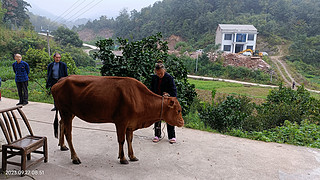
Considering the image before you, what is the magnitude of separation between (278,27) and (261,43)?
258 inches

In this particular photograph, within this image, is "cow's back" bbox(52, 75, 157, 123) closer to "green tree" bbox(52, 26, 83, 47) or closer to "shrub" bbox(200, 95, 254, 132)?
"shrub" bbox(200, 95, 254, 132)

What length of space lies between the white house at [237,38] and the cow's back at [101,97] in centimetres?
3718

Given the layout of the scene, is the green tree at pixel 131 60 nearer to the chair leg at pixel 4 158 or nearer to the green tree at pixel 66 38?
the chair leg at pixel 4 158

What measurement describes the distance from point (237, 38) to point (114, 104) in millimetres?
38226

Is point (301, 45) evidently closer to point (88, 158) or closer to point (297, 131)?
point (297, 131)

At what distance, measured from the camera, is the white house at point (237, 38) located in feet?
125

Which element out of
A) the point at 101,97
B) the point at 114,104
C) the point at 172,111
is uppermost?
the point at 101,97

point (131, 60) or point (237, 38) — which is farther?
point (237, 38)

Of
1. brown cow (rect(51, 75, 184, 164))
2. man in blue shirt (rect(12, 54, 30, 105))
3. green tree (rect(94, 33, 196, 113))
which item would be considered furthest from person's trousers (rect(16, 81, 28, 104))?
brown cow (rect(51, 75, 184, 164))

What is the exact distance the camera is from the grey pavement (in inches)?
151

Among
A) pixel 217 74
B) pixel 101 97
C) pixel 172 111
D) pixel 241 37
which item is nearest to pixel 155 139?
pixel 172 111

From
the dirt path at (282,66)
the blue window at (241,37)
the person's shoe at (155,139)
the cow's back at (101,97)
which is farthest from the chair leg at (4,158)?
the blue window at (241,37)

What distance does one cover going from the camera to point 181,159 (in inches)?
174

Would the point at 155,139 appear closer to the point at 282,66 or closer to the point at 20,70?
the point at 20,70
